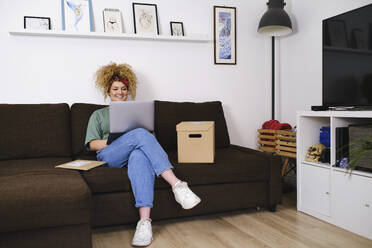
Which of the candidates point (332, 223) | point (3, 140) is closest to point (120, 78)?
point (3, 140)

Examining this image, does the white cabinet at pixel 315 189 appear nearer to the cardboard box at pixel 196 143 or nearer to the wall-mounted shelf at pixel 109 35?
the cardboard box at pixel 196 143

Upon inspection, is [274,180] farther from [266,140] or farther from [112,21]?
[112,21]

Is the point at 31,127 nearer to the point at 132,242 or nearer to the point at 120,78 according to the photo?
the point at 120,78

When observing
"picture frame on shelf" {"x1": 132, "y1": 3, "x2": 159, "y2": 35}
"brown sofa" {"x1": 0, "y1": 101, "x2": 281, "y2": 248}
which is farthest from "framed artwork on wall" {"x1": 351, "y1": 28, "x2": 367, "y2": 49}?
"picture frame on shelf" {"x1": 132, "y1": 3, "x2": 159, "y2": 35}

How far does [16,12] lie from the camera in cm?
280

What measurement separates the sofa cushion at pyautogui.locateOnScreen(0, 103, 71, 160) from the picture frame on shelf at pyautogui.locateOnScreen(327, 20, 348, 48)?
205 centimetres

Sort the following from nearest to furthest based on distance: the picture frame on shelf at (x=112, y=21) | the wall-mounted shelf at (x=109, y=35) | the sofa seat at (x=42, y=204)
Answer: the sofa seat at (x=42, y=204)
the wall-mounted shelf at (x=109, y=35)
the picture frame on shelf at (x=112, y=21)

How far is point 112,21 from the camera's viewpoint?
3.02m

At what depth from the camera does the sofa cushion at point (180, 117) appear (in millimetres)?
2867

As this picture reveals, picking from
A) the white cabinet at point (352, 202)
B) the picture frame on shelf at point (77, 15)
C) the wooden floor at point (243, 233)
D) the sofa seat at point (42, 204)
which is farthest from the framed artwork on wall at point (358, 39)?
the picture frame on shelf at point (77, 15)

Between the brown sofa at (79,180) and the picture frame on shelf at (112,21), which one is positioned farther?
the picture frame on shelf at (112,21)

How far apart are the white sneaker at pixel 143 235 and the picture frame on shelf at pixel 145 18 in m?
1.78

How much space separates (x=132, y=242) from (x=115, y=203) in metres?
0.29

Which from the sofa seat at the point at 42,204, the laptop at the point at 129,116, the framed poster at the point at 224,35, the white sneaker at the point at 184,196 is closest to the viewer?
the sofa seat at the point at 42,204
